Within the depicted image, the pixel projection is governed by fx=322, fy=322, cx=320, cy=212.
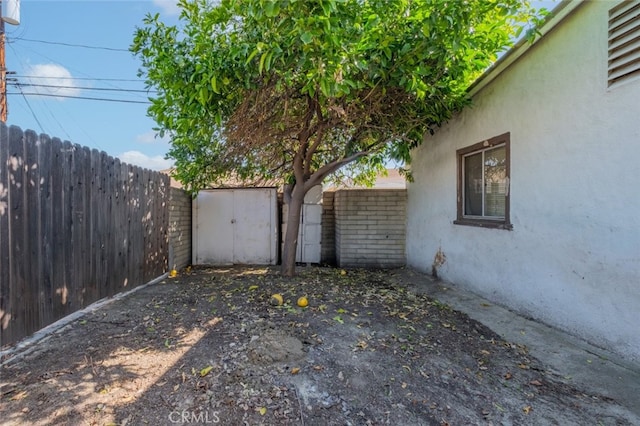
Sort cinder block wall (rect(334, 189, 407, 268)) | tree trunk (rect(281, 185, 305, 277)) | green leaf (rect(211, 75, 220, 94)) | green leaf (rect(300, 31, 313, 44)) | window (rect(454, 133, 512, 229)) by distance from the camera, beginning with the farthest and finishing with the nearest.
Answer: cinder block wall (rect(334, 189, 407, 268)) < tree trunk (rect(281, 185, 305, 277)) < window (rect(454, 133, 512, 229)) < green leaf (rect(211, 75, 220, 94)) < green leaf (rect(300, 31, 313, 44))

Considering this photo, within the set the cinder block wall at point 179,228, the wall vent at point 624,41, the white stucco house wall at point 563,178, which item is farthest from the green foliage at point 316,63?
the cinder block wall at point 179,228

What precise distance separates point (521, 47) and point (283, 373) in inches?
165

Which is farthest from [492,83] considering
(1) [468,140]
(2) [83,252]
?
(2) [83,252]

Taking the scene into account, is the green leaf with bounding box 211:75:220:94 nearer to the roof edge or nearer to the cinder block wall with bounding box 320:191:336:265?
the roof edge

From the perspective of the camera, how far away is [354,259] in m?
7.22

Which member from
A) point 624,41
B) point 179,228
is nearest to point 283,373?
point 624,41

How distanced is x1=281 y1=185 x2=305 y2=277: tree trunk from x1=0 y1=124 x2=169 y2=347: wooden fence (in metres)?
2.41

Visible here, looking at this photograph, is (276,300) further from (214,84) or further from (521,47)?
(521,47)

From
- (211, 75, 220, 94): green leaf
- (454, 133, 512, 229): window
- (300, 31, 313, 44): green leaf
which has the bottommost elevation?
(454, 133, 512, 229): window

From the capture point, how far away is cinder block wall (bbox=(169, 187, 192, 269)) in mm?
6414

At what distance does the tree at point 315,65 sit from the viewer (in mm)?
2979

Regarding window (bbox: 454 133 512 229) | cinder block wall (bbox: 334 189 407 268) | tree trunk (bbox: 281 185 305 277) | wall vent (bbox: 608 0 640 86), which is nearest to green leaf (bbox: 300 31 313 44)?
wall vent (bbox: 608 0 640 86)

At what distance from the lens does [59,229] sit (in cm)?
333

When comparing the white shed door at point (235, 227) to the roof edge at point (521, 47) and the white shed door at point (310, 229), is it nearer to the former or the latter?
the white shed door at point (310, 229)
